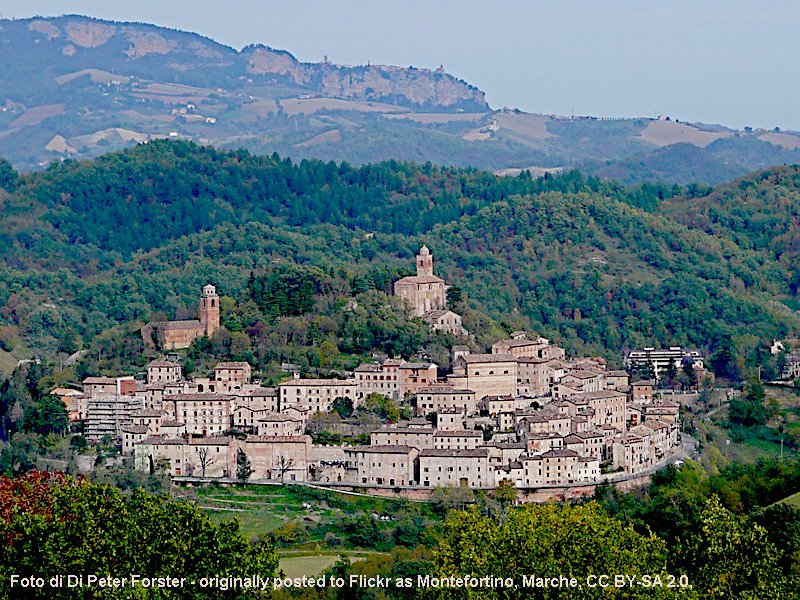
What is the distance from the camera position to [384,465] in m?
41.9

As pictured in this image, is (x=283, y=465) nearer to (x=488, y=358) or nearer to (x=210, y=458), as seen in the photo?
(x=210, y=458)

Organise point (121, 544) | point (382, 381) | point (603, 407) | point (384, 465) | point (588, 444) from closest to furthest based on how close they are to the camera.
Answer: point (121, 544) < point (384, 465) < point (588, 444) < point (603, 407) < point (382, 381)

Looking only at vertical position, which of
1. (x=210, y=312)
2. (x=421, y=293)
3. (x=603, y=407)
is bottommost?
(x=603, y=407)

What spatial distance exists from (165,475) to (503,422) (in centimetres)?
908

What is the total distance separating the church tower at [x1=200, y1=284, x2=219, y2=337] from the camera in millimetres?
51719

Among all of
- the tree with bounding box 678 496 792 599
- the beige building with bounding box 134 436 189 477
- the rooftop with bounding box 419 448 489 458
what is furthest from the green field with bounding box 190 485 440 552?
the tree with bounding box 678 496 792 599

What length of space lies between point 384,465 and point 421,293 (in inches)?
500

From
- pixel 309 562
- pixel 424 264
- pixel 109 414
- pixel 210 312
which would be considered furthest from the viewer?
pixel 424 264

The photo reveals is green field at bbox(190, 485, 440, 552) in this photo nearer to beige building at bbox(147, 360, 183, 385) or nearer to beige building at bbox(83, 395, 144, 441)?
beige building at bbox(83, 395, 144, 441)

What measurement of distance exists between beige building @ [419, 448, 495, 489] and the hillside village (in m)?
0.04

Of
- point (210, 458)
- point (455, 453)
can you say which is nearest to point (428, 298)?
point (455, 453)

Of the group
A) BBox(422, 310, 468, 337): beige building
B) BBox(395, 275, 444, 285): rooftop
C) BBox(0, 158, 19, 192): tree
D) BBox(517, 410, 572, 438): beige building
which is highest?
BBox(0, 158, 19, 192): tree

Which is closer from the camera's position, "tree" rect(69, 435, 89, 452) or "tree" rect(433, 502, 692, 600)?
"tree" rect(433, 502, 692, 600)

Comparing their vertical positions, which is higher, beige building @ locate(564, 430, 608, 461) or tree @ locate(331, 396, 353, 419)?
tree @ locate(331, 396, 353, 419)
